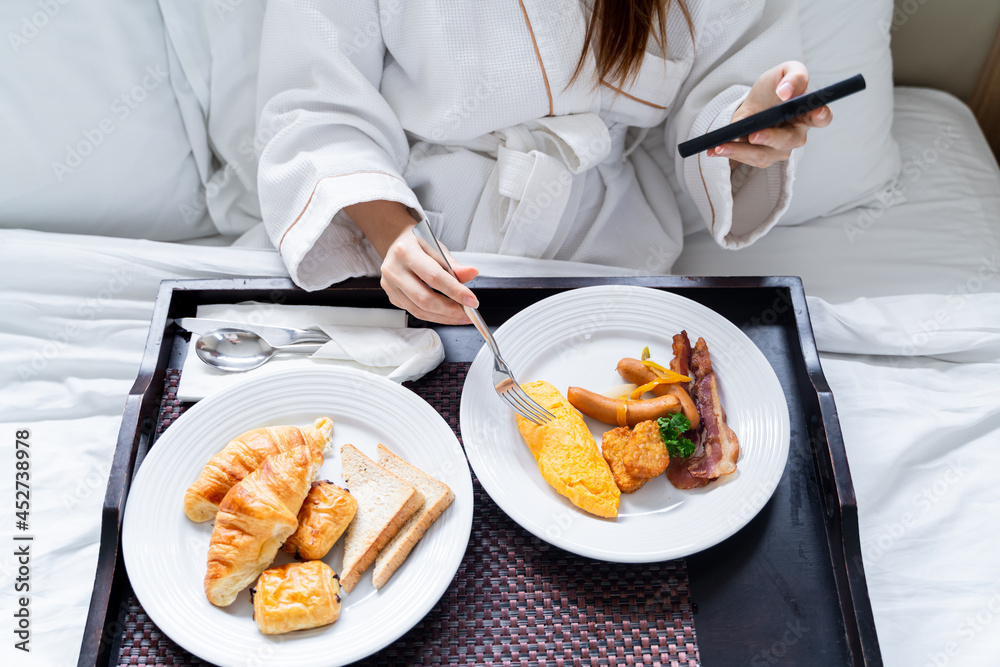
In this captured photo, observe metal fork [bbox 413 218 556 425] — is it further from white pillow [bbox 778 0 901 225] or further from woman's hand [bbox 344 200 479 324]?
white pillow [bbox 778 0 901 225]

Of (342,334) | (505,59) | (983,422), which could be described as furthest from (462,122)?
(983,422)

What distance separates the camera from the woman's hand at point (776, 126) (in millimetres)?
1131

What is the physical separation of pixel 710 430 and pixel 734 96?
0.72 metres

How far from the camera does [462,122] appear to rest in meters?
1.40

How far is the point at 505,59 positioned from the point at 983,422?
1215 mm

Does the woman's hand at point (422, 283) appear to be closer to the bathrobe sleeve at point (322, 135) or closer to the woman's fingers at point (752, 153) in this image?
the bathrobe sleeve at point (322, 135)

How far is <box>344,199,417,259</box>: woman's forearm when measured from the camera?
1300 mm

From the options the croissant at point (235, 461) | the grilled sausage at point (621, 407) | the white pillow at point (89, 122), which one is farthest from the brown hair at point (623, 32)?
the white pillow at point (89, 122)

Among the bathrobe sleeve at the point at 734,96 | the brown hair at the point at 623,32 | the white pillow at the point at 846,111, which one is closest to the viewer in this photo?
the brown hair at the point at 623,32

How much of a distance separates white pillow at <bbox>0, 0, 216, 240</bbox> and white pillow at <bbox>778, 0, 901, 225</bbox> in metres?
1.56

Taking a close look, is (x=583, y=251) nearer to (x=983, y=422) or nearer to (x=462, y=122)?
(x=462, y=122)

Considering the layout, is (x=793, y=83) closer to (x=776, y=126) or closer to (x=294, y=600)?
(x=776, y=126)

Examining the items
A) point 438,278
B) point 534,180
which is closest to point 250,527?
point 438,278

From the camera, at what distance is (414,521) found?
1.00 meters
